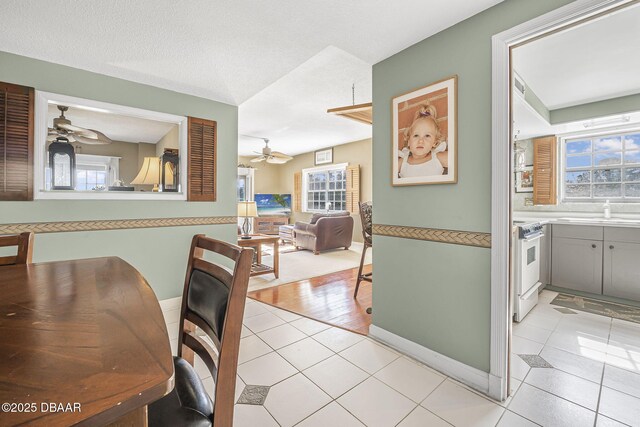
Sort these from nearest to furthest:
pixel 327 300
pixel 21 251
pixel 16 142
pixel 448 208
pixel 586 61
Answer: pixel 21 251 → pixel 448 208 → pixel 16 142 → pixel 586 61 → pixel 327 300

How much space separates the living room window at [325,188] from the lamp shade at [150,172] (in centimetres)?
469

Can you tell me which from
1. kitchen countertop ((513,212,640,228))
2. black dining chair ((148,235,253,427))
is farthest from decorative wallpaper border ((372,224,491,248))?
kitchen countertop ((513,212,640,228))

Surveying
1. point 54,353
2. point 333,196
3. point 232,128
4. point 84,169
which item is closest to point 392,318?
point 54,353

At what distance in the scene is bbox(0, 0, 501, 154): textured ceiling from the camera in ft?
5.60

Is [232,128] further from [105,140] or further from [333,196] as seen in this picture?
[333,196]

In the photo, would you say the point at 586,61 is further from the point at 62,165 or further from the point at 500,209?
the point at 62,165

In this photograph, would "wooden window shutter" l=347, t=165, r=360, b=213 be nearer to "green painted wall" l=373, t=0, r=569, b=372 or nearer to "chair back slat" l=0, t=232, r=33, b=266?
"green painted wall" l=373, t=0, r=569, b=372

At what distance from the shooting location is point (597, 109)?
3.18 meters

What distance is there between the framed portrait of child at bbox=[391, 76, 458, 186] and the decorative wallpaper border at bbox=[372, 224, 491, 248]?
13.2 inches

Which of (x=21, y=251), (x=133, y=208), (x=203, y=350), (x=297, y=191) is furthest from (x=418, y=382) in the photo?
(x=297, y=191)

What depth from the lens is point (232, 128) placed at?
3.41m

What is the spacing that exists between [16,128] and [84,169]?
15.5 feet

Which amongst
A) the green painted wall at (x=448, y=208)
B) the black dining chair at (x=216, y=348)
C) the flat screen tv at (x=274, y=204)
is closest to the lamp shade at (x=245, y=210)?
the green painted wall at (x=448, y=208)

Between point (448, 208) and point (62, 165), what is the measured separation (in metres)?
3.63
